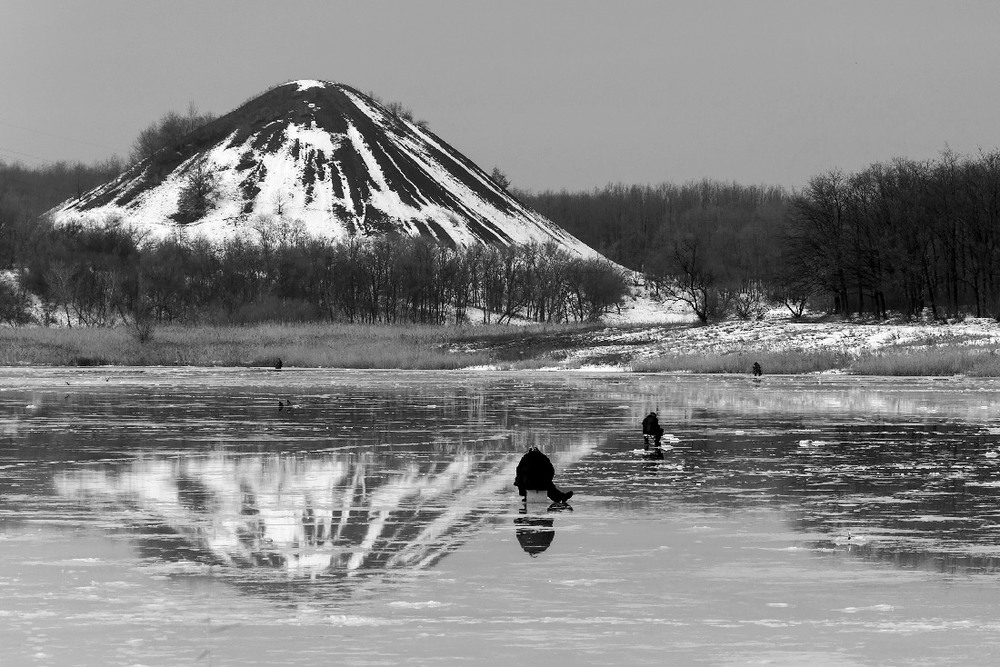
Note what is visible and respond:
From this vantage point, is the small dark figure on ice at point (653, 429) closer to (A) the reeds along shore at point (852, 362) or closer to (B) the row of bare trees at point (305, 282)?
(A) the reeds along shore at point (852, 362)

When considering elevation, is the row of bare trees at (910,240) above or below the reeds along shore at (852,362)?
above

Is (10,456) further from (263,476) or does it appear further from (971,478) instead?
(971,478)

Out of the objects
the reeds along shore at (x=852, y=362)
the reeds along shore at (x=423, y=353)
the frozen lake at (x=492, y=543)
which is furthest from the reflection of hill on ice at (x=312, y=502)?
the reeds along shore at (x=423, y=353)

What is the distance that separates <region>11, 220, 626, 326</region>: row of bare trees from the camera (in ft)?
397

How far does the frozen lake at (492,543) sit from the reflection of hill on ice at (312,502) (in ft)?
0.22

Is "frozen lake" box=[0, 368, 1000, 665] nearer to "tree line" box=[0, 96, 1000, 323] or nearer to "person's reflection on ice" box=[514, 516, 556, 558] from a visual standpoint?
"person's reflection on ice" box=[514, 516, 556, 558]

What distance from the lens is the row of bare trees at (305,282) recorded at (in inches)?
4764

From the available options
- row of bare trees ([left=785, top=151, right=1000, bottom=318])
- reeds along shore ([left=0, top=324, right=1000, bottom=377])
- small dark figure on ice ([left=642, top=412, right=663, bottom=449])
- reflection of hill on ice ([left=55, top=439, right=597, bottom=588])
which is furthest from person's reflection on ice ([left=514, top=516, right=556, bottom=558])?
row of bare trees ([left=785, top=151, right=1000, bottom=318])

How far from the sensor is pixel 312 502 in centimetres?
1802

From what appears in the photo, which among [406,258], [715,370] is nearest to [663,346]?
[715,370]

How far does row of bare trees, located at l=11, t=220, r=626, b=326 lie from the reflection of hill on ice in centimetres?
9108

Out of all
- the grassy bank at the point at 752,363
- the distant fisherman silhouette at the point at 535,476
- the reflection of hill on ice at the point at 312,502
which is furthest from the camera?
the grassy bank at the point at 752,363

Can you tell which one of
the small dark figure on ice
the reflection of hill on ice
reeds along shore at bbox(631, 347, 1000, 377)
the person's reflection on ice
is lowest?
the person's reflection on ice

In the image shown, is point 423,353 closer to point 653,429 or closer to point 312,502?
point 653,429
